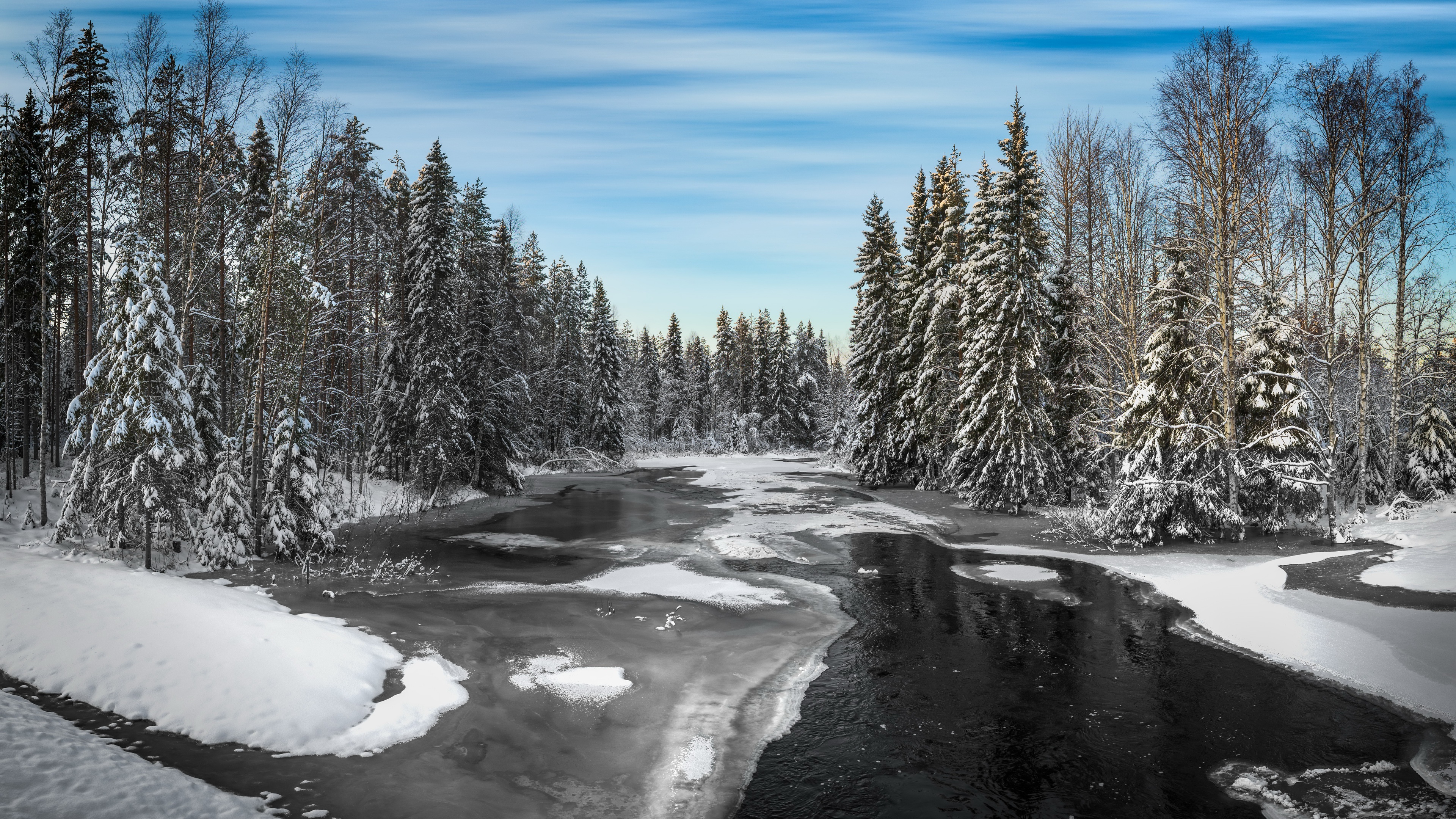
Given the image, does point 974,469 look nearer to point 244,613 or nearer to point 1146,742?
point 1146,742

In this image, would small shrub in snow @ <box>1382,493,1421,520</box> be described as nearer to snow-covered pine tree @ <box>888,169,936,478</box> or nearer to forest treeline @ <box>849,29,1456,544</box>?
forest treeline @ <box>849,29,1456,544</box>

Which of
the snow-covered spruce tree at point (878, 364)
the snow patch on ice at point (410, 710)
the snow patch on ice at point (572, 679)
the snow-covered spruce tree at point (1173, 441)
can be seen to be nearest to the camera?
the snow patch on ice at point (410, 710)

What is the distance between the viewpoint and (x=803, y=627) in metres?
12.9

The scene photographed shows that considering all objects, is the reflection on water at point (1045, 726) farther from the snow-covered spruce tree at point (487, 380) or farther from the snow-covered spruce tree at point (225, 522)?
the snow-covered spruce tree at point (487, 380)

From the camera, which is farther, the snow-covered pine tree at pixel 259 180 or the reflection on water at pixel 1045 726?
the snow-covered pine tree at pixel 259 180

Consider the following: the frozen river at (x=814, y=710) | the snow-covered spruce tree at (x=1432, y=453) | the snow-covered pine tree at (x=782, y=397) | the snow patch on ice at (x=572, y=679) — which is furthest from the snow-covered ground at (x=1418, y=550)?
the snow-covered pine tree at (x=782, y=397)

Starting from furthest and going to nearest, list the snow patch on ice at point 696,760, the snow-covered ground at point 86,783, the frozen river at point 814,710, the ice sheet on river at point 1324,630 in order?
the ice sheet on river at point 1324,630
the snow patch on ice at point 696,760
the frozen river at point 814,710
the snow-covered ground at point 86,783

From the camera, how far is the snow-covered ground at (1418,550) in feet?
42.4

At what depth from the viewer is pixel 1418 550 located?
14.8m

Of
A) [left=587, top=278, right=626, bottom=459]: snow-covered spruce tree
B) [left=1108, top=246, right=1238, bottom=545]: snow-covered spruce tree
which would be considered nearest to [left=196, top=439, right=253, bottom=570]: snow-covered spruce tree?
[left=1108, top=246, right=1238, bottom=545]: snow-covered spruce tree

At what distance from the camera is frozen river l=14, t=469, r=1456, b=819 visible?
695 centimetres

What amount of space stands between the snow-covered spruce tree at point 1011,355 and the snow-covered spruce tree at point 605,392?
2824 cm

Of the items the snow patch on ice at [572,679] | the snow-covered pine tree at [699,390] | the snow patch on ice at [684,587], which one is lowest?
the snow patch on ice at [684,587]

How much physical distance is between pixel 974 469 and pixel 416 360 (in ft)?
73.4
